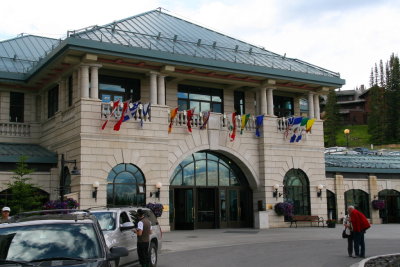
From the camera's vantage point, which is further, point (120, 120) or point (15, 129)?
point (15, 129)

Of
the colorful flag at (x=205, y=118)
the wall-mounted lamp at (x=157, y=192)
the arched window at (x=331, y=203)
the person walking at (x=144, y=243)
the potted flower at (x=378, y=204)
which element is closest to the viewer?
the person walking at (x=144, y=243)

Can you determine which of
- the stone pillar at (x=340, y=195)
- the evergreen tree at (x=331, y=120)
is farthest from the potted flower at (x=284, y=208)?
the evergreen tree at (x=331, y=120)

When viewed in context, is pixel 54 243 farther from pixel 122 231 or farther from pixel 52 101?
pixel 52 101

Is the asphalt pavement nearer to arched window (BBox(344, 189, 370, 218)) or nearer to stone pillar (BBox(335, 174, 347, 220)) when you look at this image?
stone pillar (BBox(335, 174, 347, 220))

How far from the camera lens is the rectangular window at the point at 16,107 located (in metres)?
31.3

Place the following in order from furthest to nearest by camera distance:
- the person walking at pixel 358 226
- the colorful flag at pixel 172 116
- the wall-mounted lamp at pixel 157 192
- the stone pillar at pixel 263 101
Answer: the stone pillar at pixel 263 101 < the colorful flag at pixel 172 116 < the wall-mounted lamp at pixel 157 192 < the person walking at pixel 358 226

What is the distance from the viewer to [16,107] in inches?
1241

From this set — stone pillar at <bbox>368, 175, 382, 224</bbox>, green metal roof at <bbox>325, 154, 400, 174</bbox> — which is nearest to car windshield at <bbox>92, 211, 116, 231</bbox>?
green metal roof at <bbox>325, 154, 400, 174</bbox>

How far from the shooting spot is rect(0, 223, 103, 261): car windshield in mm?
7391

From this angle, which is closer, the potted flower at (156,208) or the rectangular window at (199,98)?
the potted flower at (156,208)

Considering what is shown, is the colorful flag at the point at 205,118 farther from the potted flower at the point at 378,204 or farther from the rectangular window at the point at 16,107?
the potted flower at the point at 378,204

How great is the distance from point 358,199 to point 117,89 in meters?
19.2

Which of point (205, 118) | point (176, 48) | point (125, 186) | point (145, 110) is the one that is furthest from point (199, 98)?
point (125, 186)

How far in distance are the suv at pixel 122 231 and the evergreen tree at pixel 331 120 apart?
9373cm
